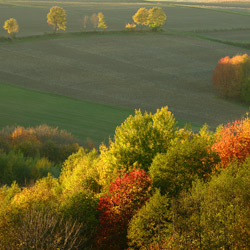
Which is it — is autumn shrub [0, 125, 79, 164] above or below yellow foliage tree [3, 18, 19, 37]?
below

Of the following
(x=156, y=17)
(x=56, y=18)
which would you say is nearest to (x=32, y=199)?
(x=56, y=18)

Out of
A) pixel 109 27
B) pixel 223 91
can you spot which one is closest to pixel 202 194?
pixel 223 91

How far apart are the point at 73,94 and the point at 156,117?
4041 cm

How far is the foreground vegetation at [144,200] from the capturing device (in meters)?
20.8

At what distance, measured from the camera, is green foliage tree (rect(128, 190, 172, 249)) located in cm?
2195

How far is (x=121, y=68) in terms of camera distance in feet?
293

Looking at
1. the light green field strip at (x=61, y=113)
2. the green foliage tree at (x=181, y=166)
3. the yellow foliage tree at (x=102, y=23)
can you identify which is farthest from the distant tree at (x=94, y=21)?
the green foliage tree at (x=181, y=166)

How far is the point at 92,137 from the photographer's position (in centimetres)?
5141

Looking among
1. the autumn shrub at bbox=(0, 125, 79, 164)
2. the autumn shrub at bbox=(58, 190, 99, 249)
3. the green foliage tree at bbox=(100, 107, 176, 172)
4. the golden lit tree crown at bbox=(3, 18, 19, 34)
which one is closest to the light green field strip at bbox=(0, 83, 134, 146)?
the autumn shrub at bbox=(0, 125, 79, 164)

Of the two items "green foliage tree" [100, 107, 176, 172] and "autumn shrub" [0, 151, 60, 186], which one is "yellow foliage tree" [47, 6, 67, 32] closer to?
"autumn shrub" [0, 151, 60, 186]

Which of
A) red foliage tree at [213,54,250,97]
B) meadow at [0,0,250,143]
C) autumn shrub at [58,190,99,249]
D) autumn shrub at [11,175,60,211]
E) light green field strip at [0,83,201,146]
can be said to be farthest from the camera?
red foliage tree at [213,54,250,97]

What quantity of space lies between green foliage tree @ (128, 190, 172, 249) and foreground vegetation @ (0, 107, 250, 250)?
0.17ft

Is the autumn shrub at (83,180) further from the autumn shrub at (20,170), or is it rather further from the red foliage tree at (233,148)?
the red foliage tree at (233,148)

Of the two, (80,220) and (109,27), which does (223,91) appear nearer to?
(80,220)
